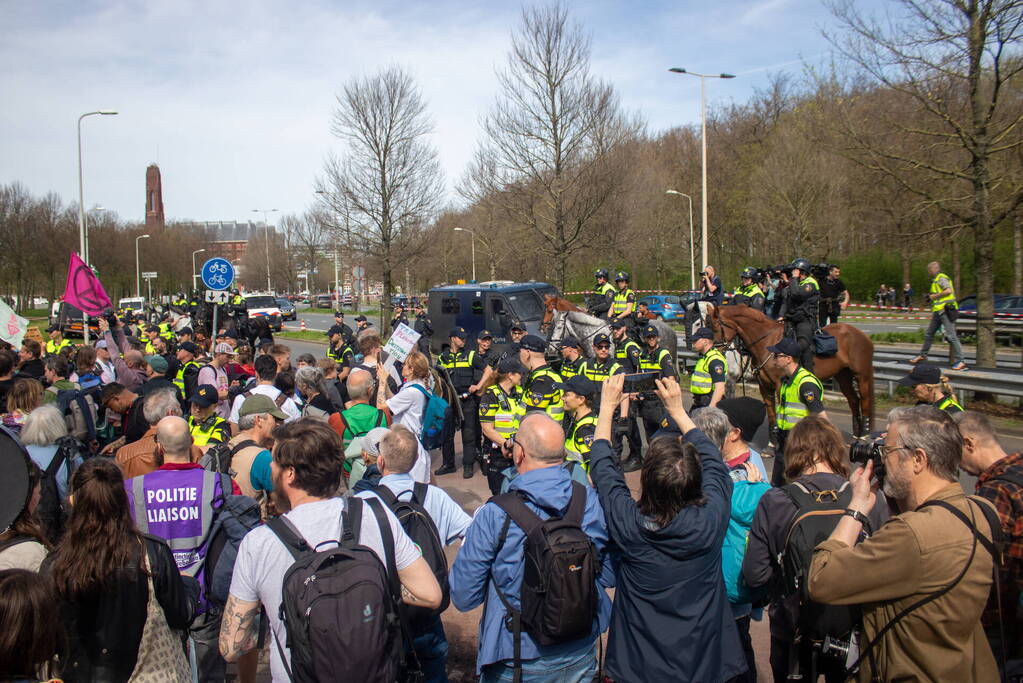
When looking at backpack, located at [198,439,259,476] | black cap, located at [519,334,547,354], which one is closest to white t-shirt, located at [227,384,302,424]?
backpack, located at [198,439,259,476]

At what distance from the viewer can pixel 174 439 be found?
13.7 ft

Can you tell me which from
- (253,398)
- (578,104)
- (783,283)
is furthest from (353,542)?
(578,104)

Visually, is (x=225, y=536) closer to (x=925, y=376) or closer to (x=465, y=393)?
(x=925, y=376)

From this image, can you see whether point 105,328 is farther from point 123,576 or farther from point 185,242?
point 185,242

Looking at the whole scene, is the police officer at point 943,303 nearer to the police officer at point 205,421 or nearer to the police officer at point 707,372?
the police officer at point 707,372

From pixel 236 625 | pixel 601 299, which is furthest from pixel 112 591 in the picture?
pixel 601 299

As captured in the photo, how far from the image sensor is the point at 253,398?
5.74 meters

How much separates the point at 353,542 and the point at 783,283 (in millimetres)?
10360

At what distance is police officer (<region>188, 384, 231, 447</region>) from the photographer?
616cm

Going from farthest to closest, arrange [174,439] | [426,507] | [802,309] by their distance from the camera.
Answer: [802,309] → [174,439] → [426,507]

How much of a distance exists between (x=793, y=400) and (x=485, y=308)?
1036 cm

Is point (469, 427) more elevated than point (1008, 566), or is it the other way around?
point (1008, 566)

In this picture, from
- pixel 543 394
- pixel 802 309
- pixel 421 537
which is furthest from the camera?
pixel 802 309

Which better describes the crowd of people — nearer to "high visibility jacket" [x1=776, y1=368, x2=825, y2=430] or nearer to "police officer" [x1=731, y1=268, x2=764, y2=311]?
"high visibility jacket" [x1=776, y1=368, x2=825, y2=430]
